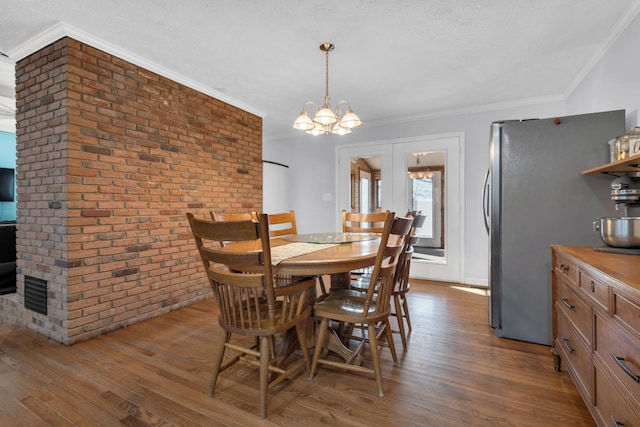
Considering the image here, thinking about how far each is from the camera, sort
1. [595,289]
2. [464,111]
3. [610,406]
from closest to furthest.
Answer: [610,406] < [595,289] < [464,111]

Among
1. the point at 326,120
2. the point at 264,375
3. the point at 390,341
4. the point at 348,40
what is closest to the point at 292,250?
the point at 264,375

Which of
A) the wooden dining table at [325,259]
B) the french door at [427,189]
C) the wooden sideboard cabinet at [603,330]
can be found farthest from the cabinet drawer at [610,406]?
the french door at [427,189]

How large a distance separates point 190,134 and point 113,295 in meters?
1.73

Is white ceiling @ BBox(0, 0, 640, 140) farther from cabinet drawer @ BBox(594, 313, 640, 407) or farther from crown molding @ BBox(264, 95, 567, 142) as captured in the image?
cabinet drawer @ BBox(594, 313, 640, 407)

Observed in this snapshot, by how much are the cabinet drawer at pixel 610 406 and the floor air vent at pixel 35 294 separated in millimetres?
3553

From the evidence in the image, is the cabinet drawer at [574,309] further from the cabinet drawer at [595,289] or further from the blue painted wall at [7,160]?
the blue painted wall at [7,160]

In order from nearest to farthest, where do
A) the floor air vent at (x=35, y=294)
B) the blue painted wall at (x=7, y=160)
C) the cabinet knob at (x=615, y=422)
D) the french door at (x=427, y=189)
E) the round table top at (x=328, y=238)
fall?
the cabinet knob at (x=615, y=422) < the round table top at (x=328, y=238) < the floor air vent at (x=35, y=294) < the french door at (x=427, y=189) < the blue painted wall at (x=7, y=160)

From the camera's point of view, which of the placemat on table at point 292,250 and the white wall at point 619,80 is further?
the white wall at point 619,80

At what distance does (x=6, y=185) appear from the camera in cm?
482

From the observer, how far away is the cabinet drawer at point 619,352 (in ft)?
3.24

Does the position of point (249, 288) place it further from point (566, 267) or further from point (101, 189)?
point (101, 189)

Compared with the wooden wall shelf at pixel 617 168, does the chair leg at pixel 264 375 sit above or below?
below

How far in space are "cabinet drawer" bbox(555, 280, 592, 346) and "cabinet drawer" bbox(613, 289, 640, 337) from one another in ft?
1.00

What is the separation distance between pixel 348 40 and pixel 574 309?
2.32 m
